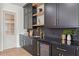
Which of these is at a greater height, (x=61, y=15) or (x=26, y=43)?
(x=61, y=15)

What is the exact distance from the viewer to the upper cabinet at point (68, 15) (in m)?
1.58

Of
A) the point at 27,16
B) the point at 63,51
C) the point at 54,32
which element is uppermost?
the point at 27,16

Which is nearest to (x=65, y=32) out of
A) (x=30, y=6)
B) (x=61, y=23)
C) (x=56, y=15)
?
(x=61, y=23)

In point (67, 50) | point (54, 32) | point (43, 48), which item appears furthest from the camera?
point (54, 32)

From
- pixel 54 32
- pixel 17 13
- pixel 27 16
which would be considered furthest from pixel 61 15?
pixel 17 13

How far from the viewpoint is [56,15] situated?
5.42 feet

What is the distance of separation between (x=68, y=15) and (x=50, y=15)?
0.77 ft

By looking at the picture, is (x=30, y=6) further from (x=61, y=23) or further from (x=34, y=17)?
(x=61, y=23)

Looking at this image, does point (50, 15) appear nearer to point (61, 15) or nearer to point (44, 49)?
point (61, 15)

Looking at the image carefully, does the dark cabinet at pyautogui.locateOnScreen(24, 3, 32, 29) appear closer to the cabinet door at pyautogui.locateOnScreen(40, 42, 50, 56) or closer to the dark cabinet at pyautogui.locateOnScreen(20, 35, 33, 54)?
the dark cabinet at pyautogui.locateOnScreen(20, 35, 33, 54)

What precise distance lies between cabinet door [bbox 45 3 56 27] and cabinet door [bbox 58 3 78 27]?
0.08 meters

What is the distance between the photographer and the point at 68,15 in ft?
5.40

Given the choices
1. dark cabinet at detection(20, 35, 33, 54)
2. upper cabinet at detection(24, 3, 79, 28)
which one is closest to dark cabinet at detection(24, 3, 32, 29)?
upper cabinet at detection(24, 3, 79, 28)

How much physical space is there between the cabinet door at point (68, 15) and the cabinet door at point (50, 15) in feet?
0.25
